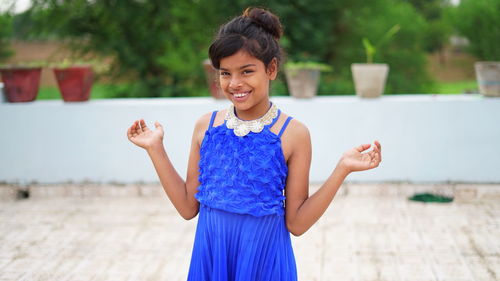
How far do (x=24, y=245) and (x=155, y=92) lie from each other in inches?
262

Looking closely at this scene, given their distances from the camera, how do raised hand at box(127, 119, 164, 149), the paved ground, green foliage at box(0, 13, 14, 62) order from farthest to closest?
green foliage at box(0, 13, 14, 62) < the paved ground < raised hand at box(127, 119, 164, 149)

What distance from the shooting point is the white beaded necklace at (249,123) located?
1773mm

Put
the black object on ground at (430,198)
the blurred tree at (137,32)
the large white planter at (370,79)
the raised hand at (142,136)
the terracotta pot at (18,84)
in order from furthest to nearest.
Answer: the blurred tree at (137,32)
the terracotta pot at (18,84)
the large white planter at (370,79)
the black object on ground at (430,198)
the raised hand at (142,136)

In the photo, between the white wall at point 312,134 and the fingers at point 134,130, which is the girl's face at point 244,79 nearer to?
the fingers at point 134,130

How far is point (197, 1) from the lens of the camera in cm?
1008

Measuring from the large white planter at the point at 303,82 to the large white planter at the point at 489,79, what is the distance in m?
1.37

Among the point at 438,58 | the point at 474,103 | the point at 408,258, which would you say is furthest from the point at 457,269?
the point at 438,58

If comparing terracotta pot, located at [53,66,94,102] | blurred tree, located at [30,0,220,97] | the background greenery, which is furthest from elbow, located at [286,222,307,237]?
blurred tree, located at [30,0,220,97]

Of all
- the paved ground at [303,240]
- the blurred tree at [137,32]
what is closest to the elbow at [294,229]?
the paved ground at [303,240]

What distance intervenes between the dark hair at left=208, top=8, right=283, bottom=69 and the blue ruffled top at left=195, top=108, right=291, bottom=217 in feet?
0.72

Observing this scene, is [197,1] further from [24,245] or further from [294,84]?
[24,245]

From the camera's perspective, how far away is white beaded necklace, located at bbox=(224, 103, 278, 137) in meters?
1.77

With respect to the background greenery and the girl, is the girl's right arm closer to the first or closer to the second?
the girl

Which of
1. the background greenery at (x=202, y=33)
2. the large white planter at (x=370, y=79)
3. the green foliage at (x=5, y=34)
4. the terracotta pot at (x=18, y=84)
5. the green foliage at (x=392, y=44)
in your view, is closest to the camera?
the large white planter at (x=370, y=79)
